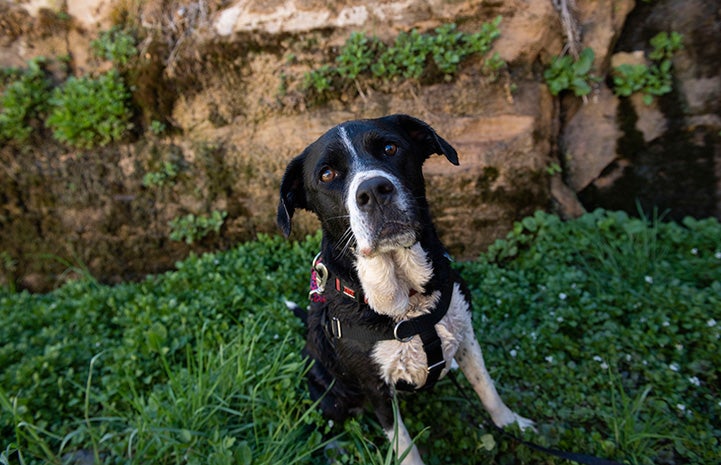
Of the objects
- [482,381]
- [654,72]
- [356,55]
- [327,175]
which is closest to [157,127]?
[356,55]

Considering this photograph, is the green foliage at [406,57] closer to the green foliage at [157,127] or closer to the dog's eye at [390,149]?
the green foliage at [157,127]

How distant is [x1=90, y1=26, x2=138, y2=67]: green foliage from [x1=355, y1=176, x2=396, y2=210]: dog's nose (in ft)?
13.1

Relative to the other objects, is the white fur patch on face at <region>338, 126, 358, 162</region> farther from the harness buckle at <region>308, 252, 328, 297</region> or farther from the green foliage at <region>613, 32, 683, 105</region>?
the green foliage at <region>613, 32, 683, 105</region>

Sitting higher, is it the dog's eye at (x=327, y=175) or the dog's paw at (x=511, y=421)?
the dog's eye at (x=327, y=175)

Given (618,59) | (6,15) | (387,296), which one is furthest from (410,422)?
(6,15)

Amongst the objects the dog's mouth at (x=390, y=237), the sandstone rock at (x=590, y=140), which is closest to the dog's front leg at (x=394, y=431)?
the dog's mouth at (x=390, y=237)

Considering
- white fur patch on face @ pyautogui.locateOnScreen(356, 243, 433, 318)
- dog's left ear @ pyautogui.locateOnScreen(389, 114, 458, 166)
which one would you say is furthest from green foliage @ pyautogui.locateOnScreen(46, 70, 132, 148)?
white fur patch on face @ pyautogui.locateOnScreen(356, 243, 433, 318)

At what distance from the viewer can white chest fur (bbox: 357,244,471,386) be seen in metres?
1.80

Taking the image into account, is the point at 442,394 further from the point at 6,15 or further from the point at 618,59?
the point at 6,15

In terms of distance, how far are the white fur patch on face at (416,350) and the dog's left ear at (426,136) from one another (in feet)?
2.31

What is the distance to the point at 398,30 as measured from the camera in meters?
3.74

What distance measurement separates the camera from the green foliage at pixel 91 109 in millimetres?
4191

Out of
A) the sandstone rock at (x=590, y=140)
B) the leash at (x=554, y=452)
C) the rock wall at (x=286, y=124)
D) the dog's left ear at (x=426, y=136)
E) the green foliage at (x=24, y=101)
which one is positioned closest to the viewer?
the leash at (x=554, y=452)

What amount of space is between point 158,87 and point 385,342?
394 cm
